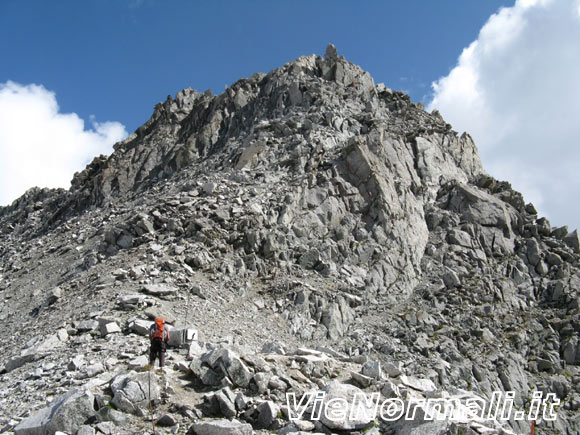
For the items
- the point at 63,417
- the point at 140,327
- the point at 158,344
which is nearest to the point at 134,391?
the point at 63,417

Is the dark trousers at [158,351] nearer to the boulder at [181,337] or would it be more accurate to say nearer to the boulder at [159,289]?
the boulder at [181,337]

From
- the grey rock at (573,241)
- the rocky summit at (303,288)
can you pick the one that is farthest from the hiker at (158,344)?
the grey rock at (573,241)

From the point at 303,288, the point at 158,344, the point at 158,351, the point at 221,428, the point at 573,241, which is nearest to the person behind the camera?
the point at 221,428

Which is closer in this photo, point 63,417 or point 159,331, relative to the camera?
point 63,417

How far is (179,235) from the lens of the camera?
30.0 meters

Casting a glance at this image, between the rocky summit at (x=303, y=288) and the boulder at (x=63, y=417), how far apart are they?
42mm

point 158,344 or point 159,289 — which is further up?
point 159,289

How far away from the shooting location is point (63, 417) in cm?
1002

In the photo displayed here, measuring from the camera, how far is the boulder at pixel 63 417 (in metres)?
9.98

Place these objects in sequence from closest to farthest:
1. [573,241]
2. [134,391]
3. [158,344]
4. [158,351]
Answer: [134,391], [158,344], [158,351], [573,241]

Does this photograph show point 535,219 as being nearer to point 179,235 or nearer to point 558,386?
point 558,386

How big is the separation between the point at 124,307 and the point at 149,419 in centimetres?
1075

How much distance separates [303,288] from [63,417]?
19.4 meters

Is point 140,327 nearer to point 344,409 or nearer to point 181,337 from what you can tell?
point 181,337
